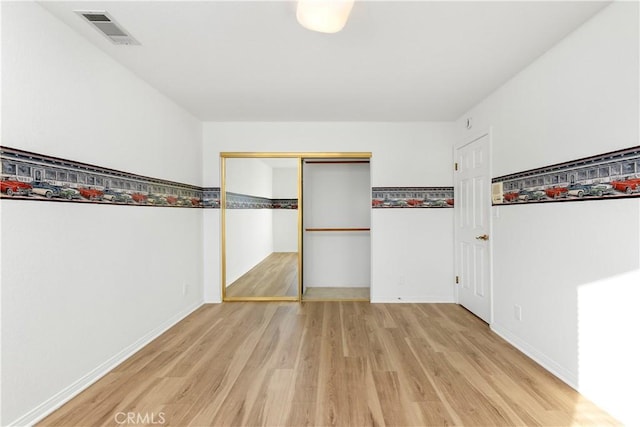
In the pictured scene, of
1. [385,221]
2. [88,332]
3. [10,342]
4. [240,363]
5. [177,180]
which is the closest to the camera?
[10,342]

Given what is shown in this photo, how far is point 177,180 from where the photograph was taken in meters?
3.45

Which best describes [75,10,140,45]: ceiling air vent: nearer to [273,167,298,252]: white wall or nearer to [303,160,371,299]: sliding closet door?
[273,167,298,252]: white wall

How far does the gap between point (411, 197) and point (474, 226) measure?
0.90 metres

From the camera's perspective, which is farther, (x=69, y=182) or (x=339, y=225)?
(x=339, y=225)

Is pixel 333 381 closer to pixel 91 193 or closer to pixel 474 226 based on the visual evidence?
pixel 91 193

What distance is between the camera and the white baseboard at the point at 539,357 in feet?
6.88

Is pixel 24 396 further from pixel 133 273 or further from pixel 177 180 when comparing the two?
pixel 177 180

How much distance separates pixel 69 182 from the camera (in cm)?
200

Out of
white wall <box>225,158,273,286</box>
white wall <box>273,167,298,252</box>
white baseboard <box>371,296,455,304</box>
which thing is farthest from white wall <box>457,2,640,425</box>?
white wall <box>225,158,273,286</box>

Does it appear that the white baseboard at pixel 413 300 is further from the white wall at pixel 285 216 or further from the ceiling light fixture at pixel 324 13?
the ceiling light fixture at pixel 324 13

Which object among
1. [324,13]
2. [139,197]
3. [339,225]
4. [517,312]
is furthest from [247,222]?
[517,312]

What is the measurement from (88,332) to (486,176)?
3.86 meters

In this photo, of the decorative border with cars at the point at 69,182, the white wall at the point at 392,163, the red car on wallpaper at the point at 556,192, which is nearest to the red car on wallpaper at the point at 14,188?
the decorative border with cars at the point at 69,182

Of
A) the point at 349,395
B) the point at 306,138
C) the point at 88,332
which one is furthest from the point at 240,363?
the point at 306,138
